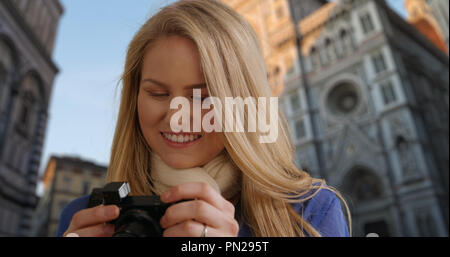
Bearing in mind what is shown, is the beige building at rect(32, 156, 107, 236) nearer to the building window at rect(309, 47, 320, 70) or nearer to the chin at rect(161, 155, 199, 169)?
the building window at rect(309, 47, 320, 70)

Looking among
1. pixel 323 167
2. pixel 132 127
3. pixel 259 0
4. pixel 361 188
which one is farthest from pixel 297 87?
pixel 132 127

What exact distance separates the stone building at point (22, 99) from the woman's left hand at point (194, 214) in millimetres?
16805

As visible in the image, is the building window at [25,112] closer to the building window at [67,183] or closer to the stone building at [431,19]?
the building window at [67,183]

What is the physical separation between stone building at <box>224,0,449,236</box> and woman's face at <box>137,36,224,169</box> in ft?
58.2

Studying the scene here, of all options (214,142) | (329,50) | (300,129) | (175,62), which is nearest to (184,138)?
(214,142)

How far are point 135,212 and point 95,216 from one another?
16 centimetres

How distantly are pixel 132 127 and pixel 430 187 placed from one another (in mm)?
18916

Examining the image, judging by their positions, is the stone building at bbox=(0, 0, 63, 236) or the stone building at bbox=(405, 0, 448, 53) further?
the stone building at bbox=(0, 0, 63, 236)

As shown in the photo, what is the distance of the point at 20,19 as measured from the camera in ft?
49.1

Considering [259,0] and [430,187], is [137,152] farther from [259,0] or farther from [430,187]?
[259,0]

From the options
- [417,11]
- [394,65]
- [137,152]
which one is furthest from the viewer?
[417,11]

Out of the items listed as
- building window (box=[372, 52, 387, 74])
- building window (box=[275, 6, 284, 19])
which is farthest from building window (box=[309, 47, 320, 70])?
building window (box=[275, 6, 284, 19])

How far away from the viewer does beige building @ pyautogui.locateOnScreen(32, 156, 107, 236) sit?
29.5 meters

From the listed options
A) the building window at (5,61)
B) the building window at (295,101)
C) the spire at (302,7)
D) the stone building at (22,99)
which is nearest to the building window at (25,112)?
the stone building at (22,99)
